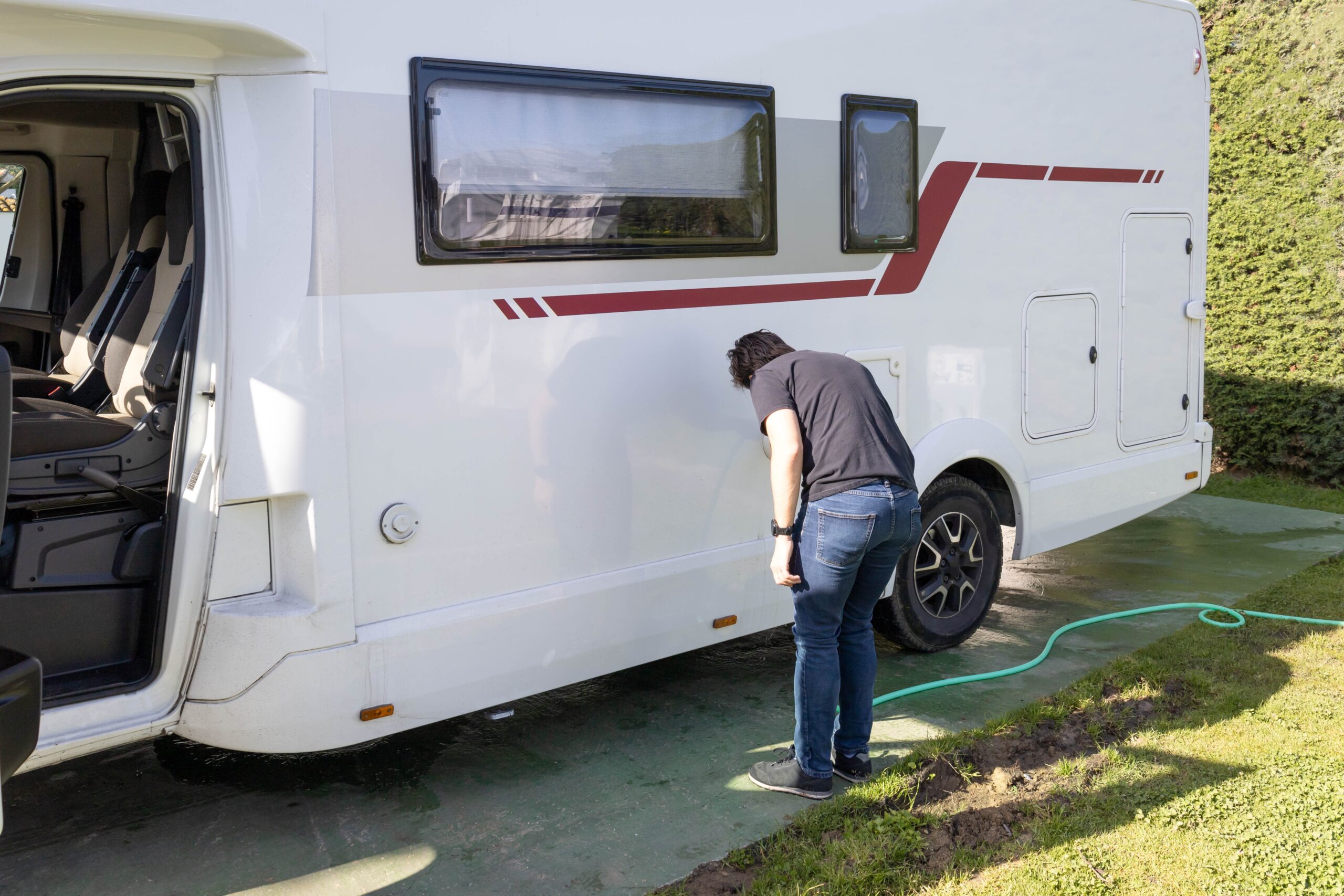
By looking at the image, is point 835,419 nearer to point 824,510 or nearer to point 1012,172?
point 824,510

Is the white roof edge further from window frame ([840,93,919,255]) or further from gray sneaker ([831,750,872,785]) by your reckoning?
gray sneaker ([831,750,872,785])

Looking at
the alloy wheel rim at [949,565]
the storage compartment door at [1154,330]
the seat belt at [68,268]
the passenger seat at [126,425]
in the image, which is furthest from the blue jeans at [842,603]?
the seat belt at [68,268]

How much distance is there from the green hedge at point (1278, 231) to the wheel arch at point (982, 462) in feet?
14.3

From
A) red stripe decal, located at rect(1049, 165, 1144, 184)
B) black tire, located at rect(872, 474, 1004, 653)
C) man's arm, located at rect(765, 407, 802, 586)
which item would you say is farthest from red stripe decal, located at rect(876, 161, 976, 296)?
man's arm, located at rect(765, 407, 802, 586)

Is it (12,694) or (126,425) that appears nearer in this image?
(12,694)

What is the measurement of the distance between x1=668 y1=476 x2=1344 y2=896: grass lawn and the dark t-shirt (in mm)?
1030

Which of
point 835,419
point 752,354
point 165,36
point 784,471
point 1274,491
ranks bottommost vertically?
point 1274,491

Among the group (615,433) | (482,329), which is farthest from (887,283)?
(482,329)

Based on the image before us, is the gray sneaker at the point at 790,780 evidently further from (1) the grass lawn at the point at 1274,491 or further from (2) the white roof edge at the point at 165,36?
(1) the grass lawn at the point at 1274,491

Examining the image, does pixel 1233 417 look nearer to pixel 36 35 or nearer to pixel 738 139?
pixel 738 139

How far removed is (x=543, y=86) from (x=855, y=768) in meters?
2.41

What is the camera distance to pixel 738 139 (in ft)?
12.9

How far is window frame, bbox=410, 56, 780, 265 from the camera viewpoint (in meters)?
3.21

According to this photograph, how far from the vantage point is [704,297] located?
3914 mm
